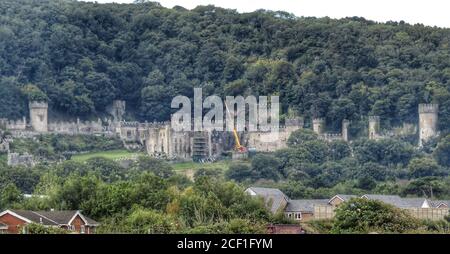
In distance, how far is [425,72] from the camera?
11631 centimetres

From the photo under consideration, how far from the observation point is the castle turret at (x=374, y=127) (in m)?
104

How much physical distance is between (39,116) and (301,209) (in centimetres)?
4968

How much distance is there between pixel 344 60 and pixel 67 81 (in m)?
23.0

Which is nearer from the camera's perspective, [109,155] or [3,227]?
[3,227]

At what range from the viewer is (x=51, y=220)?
3516cm

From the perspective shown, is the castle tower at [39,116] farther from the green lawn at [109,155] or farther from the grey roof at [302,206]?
the grey roof at [302,206]

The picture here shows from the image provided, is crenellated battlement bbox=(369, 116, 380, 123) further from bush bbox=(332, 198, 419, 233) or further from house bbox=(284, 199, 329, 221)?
bush bbox=(332, 198, 419, 233)

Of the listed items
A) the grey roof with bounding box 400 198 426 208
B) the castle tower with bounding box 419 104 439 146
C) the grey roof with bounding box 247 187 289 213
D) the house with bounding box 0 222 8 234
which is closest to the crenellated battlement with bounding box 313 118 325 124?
the castle tower with bounding box 419 104 439 146

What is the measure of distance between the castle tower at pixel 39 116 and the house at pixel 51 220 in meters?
63.0

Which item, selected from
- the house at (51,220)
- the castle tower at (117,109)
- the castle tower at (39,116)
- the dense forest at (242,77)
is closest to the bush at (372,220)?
the house at (51,220)

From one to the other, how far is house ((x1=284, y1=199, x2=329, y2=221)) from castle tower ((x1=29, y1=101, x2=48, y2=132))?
4490cm

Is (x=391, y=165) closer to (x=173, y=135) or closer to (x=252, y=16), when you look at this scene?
(x=173, y=135)

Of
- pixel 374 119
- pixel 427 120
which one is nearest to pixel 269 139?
pixel 374 119

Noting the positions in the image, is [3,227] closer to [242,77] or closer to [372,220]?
[372,220]
